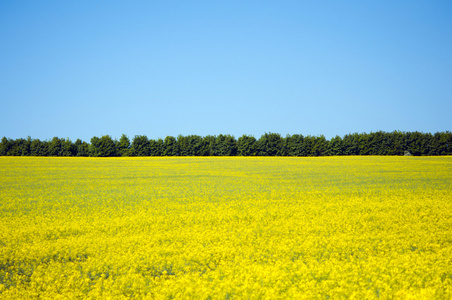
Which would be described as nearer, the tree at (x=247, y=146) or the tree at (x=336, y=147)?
the tree at (x=336, y=147)

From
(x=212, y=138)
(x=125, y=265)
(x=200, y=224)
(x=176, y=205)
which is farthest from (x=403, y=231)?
(x=212, y=138)

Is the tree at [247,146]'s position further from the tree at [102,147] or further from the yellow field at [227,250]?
the yellow field at [227,250]

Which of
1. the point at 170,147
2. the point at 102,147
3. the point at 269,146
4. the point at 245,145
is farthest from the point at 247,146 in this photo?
the point at 102,147

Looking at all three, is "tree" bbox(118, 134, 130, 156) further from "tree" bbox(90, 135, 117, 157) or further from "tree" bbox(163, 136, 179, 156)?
"tree" bbox(163, 136, 179, 156)

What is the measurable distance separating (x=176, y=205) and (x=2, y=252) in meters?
8.94

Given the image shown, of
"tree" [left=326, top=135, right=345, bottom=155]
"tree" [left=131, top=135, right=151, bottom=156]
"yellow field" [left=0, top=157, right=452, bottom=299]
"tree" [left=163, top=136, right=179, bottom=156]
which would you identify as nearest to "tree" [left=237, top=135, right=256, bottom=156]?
"tree" [left=163, top=136, right=179, bottom=156]

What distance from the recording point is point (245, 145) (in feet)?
340

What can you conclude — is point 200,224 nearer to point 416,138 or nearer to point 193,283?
point 193,283

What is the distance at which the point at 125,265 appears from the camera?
8.53 meters

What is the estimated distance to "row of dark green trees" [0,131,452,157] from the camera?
320 feet

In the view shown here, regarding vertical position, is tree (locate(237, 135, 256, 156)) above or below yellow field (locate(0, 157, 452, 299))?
above

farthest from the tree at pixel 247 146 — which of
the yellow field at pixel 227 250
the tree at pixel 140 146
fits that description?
the yellow field at pixel 227 250

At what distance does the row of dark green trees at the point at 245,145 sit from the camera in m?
97.5

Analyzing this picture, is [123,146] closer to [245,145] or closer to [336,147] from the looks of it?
[245,145]
